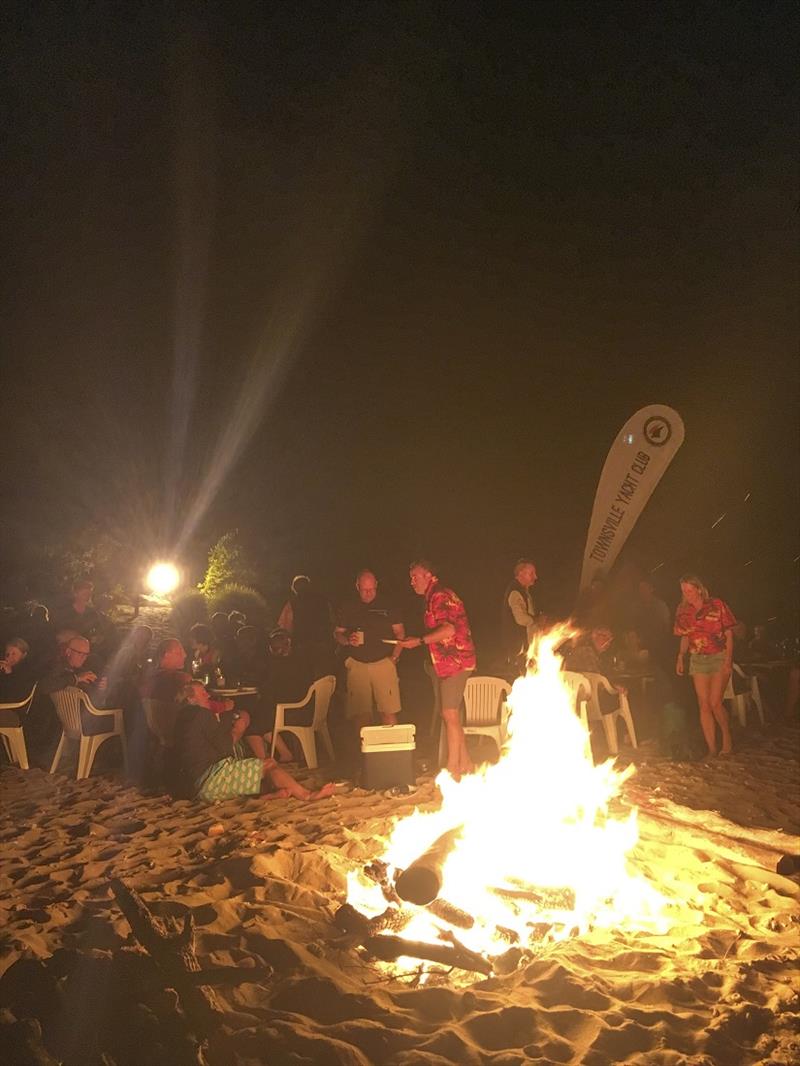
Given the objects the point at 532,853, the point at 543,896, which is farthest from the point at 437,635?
the point at 543,896

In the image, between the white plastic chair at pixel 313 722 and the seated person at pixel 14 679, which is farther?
the seated person at pixel 14 679

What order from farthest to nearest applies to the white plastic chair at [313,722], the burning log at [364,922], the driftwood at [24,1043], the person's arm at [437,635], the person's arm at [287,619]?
the person's arm at [287,619] < the white plastic chair at [313,722] < the person's arm at [437,635] < the burning log at [364,922] < the driftwood at [24,1043]

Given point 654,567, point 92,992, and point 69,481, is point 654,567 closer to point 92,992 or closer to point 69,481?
point 92,992

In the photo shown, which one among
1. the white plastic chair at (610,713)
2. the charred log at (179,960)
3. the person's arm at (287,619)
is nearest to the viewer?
the charred log at (179,960)

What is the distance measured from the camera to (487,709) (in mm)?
7098

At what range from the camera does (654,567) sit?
49.5 feet

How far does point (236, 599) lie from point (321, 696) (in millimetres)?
12848

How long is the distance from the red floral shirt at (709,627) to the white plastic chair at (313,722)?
348 cm

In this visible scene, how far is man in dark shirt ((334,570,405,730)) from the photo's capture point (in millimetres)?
7090

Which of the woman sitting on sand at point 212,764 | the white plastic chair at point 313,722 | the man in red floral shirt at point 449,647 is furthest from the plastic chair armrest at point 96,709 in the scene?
the man in red floral shirt at point 449,647

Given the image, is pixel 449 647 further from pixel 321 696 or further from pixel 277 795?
pixel 277 795

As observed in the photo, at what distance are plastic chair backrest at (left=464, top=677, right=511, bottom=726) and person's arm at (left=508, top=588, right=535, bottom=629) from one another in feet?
2.22

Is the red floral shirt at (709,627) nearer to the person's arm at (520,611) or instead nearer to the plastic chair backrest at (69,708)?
the person's arm at (520,611)

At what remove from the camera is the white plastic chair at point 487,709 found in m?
6.91
